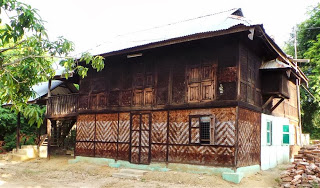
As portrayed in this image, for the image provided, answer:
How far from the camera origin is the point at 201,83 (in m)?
12.1

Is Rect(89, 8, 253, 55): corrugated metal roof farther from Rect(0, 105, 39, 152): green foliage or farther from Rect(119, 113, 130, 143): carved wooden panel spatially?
Rect(0, 105, 39, 152): green foliage

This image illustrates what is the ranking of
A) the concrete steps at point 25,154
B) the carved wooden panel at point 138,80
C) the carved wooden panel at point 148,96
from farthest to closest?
1. the concrete steps at point 25,154
2. the carved wooden panel at point 138,80
3. the carved wooden panel at point 148,96

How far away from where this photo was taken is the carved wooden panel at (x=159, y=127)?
42.4 ft

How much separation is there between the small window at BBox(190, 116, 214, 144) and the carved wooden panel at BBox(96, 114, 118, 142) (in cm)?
432

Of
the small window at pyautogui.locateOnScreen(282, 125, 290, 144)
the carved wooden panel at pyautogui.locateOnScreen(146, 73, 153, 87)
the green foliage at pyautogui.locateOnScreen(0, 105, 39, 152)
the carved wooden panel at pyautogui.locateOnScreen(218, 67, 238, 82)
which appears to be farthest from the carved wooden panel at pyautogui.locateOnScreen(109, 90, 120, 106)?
the green foliage at pyautogui.locateOnScreen(0, 105, 39, 152)

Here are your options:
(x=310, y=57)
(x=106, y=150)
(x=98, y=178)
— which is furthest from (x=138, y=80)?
(x=310, y=57)

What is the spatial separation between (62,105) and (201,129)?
30.7 ft

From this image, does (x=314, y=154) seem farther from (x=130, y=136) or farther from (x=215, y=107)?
(x=130, y=136)

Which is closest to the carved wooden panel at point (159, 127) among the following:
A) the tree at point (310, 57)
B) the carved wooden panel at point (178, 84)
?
the carved wooden panel at point (178, 84)

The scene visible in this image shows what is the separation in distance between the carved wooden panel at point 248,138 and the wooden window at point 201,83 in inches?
55.4

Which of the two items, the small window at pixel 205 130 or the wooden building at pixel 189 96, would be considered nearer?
the wooden building at pixel 189 96

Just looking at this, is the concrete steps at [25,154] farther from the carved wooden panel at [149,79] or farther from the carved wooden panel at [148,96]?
the carved wooden panel at [149,79]

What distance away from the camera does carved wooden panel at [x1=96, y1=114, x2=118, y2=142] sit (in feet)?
48.5

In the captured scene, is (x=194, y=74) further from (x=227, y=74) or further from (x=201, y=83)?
(x=227, y=74)
